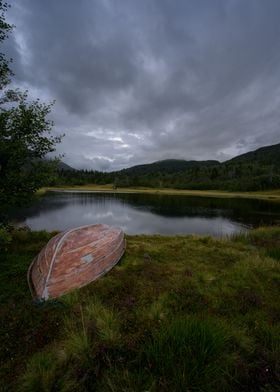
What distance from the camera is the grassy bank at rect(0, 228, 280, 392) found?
2.63 meters

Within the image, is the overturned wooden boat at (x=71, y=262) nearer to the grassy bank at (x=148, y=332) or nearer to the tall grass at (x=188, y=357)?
the grassy bank at (x=148, y=332)

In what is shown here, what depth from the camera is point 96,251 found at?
6.16 m

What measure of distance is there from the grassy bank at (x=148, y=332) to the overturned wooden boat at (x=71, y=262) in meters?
0.29

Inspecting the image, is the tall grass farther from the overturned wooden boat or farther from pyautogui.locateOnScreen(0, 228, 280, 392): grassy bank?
the overturned wooden boat

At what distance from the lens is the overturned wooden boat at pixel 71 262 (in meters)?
4.90

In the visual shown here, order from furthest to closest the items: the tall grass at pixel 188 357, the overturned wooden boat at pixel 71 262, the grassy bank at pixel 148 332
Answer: the overturned wooden boat at pixel 71 262
the grassy bank at pixel 148 332
the tall grass at pixel 188 357

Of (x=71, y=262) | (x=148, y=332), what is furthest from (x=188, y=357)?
(x=71, y=262)

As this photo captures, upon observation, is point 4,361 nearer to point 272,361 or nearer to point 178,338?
point 178,338

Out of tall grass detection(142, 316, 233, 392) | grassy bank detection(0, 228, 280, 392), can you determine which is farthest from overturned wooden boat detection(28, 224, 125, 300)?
tall grass detection(142, 316, 233, 392)

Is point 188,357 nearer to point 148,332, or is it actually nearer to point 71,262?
point 148,332

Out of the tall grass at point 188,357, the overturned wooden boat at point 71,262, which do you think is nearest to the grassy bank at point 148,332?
the tall grass at point 188,357

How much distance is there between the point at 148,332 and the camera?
3520 millimetres

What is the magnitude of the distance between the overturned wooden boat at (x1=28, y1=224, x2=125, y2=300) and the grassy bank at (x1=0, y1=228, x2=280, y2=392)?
287 millimetres

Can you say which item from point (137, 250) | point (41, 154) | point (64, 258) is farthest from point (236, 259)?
point (41, 154)
